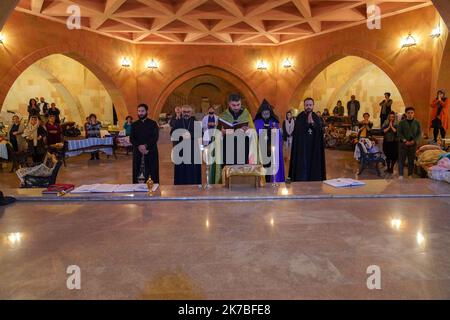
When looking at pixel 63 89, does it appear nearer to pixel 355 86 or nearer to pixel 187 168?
pixel 187 168

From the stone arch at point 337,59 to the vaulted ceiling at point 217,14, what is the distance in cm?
87

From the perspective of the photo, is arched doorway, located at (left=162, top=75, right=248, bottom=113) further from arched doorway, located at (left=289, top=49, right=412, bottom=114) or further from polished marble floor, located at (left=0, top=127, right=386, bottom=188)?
polished marble floor, located at (left=0, top=127, right=386, bottom=188)

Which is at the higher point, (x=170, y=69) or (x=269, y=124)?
(x=170, y=69)

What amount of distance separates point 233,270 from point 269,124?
3854 millimetres

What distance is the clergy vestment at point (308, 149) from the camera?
5.70m

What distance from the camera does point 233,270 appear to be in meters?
2.06

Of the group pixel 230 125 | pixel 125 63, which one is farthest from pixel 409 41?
pixel 125 63

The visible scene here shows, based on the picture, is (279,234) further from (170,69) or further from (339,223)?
(170,69)

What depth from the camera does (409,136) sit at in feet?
23.4

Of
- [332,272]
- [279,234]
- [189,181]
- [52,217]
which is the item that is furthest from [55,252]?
[189,181]

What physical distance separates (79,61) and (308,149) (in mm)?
9797

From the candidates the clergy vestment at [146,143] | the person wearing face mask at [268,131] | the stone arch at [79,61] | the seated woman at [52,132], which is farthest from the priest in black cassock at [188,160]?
the stone arch at [79,61]

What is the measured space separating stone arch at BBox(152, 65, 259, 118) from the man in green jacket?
854cm

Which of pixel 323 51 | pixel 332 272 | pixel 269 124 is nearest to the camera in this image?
pixel 332 272
